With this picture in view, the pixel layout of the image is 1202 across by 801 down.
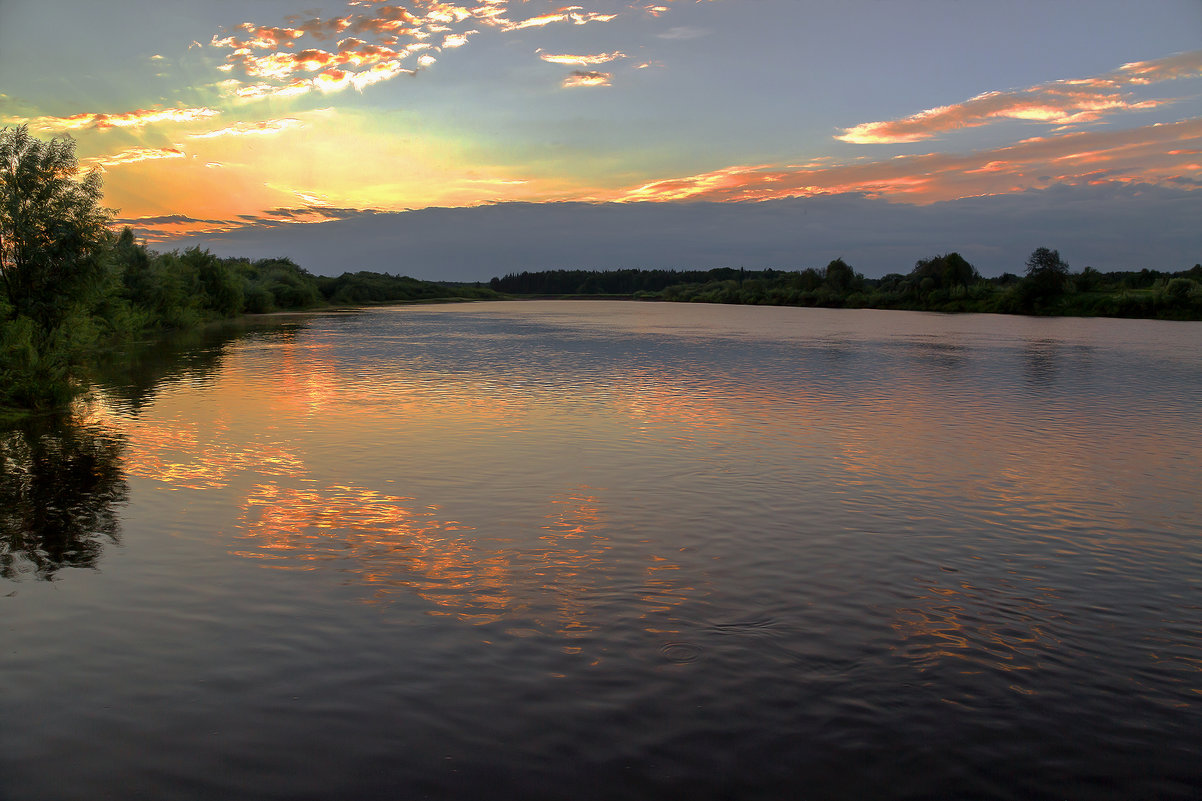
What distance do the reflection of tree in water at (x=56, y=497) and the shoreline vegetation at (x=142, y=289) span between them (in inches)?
172

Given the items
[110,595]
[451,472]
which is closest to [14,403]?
[451,472]

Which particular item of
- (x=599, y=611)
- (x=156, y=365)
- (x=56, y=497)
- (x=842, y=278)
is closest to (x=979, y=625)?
(x=599, y=611)

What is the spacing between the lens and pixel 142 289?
168 feet

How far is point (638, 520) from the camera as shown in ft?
34.3

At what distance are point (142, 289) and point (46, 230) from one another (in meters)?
28.9

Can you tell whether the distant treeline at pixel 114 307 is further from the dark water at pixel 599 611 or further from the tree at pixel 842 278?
the tree at pixel 842 278

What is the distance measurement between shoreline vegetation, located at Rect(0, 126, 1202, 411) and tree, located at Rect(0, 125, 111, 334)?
3 cm

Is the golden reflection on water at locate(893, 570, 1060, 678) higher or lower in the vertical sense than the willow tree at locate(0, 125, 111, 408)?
lower

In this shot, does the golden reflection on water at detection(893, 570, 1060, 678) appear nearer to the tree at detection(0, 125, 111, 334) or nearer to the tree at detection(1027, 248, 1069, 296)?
the tree at detection(0, 125, 111, 334)

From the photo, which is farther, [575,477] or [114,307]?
[114,307]

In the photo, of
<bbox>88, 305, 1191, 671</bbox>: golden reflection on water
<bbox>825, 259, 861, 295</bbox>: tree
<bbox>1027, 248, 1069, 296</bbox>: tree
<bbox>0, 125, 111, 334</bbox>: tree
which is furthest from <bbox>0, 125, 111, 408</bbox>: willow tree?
<bbox>825, 259, 861, 295</bbox>: tree

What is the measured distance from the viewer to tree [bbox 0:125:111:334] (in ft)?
82.0

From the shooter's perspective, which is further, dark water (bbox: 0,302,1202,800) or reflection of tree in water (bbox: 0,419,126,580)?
reflection of tree in water (bbox: 0,419,126,580)

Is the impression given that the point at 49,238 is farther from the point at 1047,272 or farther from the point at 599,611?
the point at 1047,272
